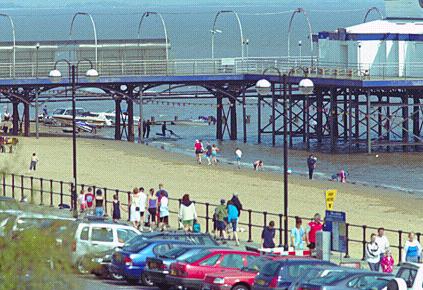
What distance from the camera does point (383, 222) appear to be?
39.1 metres

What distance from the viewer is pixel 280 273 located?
70.6 ft

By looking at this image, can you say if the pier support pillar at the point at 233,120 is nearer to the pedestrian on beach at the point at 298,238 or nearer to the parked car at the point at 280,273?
the pedestrian on beach at the point at 298,238

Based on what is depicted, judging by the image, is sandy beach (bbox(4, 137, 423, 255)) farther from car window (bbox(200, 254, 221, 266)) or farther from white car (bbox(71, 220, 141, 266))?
car window (bbox(200, 254, 221, 266))

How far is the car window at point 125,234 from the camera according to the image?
87.3ft

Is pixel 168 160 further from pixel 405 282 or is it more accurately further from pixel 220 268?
pixel 405 282

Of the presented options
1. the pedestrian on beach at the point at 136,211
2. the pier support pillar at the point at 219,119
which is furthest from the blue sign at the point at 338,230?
the pier support pillar at the point at 219,119

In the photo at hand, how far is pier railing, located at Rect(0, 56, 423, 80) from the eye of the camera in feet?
211

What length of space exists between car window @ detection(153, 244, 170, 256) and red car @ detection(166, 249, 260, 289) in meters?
1.15

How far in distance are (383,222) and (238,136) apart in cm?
3736

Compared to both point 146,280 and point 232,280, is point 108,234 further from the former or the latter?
point 232,280

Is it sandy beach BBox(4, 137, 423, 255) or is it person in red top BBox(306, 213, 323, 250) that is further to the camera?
sandy beach BBox(4, 137, 423, 255)

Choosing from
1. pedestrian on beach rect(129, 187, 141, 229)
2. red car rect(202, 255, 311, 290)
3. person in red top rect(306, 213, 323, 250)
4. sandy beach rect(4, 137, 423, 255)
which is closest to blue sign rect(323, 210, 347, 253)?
person in red top rect(306, 213, 323, 250)

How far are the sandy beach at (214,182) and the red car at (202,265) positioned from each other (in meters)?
9.54

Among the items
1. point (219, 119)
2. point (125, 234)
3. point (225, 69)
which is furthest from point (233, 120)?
point (125, 234)
